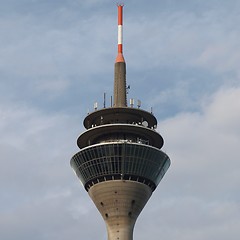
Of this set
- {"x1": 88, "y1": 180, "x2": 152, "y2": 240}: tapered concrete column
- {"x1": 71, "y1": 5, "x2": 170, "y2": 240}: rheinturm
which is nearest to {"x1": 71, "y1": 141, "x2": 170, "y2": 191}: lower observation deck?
{"x1": 71, "y1": 5, "x2": 170, "y2": 240}: rheinturm

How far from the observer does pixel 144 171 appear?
194m

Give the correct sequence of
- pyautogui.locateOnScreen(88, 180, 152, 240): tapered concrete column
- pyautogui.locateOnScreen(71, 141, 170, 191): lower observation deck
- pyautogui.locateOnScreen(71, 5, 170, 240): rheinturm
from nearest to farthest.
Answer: pyautogui.locateOnScreen(88, 180, 152, 240): tapered concrete column < pyautogui.locateOnScreen(71, 5, 170, 240): rheinturm < pyautogui.locateOnScreen(71, 141, 170, 191): lower observation deck

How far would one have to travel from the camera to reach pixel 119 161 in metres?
192

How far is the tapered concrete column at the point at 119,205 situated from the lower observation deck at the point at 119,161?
5.90 ft

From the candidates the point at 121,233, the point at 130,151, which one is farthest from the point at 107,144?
the point at 121,233

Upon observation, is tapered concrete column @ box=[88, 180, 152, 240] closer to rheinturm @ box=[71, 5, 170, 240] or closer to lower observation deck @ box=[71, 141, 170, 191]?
rheinturm @ box=[71, 5, 170, 240]

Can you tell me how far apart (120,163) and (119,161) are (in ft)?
1.82

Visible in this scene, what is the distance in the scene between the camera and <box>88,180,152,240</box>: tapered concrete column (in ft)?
626

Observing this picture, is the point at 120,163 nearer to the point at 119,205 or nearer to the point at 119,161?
the point at 119,161

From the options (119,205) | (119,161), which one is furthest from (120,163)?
(119,205)

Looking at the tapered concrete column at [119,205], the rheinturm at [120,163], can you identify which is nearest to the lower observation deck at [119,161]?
the rheinturm at [120,163]

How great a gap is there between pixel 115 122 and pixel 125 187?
16274 millimetres

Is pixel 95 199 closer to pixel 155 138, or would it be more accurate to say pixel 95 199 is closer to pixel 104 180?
pixel 104 180

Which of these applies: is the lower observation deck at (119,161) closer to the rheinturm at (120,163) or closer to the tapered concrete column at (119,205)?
the rheinturm at (120,163)
